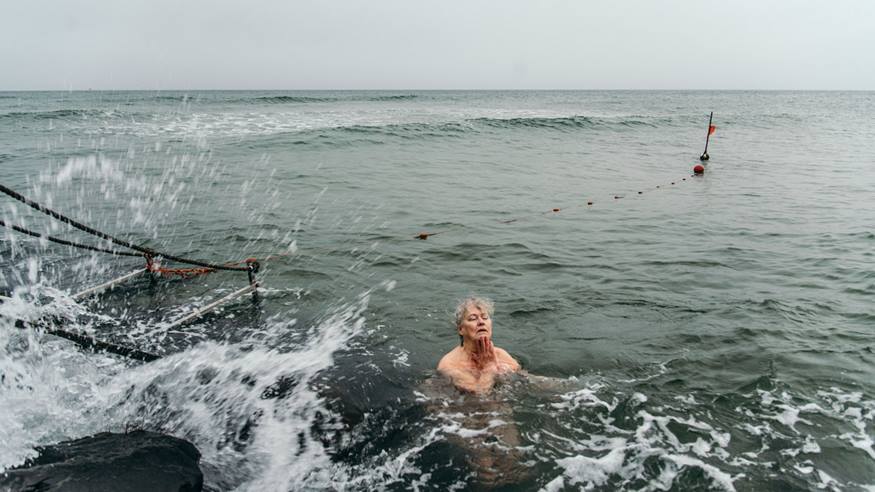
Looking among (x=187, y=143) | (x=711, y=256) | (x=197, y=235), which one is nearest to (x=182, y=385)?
(x=197, y=235)

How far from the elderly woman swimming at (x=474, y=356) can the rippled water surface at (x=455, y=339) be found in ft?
0.60

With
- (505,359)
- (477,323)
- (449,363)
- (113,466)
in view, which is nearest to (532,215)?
(505,359)

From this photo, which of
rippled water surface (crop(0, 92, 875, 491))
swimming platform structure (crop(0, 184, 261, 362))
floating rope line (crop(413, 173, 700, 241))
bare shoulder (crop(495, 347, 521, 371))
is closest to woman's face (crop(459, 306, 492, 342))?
bare shoulder (crop(495, 347, 521, 371))

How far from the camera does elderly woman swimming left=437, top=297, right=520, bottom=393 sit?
5793 mm

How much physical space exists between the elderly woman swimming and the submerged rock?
282 cm

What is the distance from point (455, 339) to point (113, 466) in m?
4.60

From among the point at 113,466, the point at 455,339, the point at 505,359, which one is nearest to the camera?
the point at 113,466

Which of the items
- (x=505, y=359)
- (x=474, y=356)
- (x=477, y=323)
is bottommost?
(x=505, y=359)

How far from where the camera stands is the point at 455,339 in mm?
7660

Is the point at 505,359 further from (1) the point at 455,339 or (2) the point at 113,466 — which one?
(2) the point at 113,466

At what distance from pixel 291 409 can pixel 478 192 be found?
44.4 ft

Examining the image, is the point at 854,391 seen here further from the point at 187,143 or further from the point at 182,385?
the point at 187,143

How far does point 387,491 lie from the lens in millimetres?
4469

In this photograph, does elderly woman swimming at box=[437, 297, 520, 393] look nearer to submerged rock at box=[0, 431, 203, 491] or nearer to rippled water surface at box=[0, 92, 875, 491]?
rippled water surface at box=[0, 92, 875, 491]
